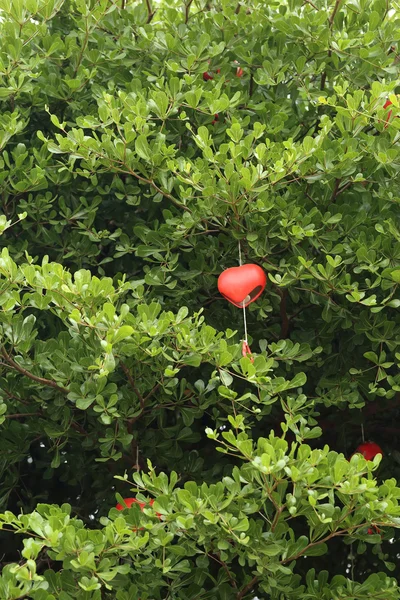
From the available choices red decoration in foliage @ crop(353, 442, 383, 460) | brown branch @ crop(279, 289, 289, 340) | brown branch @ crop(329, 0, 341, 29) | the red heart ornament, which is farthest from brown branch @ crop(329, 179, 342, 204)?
→ red decoration in foliage @ crop(353, 442, 383, 460)

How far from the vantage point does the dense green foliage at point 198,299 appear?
2592 mm

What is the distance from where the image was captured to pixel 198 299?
3.44 m

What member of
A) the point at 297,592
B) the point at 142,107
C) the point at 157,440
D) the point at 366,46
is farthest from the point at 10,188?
the point at 297,592

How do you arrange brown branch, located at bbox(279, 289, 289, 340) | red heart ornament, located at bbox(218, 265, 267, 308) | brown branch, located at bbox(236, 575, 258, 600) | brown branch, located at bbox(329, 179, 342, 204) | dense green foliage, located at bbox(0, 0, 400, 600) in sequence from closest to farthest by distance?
dense green foliage, located at bbox(0, 0, 400, 600) < brown branch, located at bbox(236, 575, 258, 600) < red heart ornament, located at bbox(218, 265, 267, 308) < brown branch, located at bbox(329, 179, 342, 204) < brown branch, located at bbox(279, 289, 289, 340)

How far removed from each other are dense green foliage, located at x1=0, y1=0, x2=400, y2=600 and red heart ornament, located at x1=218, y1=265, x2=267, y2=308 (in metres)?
0.11

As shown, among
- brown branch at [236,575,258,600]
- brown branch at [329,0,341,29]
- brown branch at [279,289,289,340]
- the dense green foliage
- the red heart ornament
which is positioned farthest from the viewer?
brown branch at [329,0,341,29]

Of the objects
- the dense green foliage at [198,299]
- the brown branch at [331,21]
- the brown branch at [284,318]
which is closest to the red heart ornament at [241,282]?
the dense green foliage at [198,299]

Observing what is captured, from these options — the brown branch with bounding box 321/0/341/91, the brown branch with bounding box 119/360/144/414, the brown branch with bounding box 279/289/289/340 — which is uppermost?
the brown branch with bounding box 321/0/341/91

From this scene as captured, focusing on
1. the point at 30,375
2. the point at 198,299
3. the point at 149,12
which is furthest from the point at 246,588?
the point at 149,12

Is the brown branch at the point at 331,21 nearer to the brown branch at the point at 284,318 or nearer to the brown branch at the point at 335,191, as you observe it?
the brown branch at the point at 335,191

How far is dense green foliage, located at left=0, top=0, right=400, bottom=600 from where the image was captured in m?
2.59

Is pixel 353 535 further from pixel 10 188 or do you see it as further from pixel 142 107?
pixel 10 188

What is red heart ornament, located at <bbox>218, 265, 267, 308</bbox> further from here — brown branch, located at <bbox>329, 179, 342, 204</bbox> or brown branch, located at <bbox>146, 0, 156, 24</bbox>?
brown branch, located at <bbox>146, 0, 156, 24</bbox>

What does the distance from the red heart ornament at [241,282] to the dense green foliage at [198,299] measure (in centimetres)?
11
